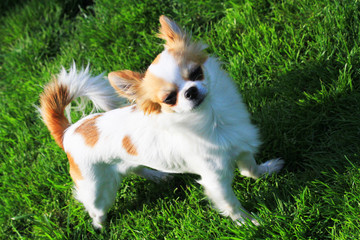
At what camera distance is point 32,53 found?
4531 millimetres

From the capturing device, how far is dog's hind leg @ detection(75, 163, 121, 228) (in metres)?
2.57

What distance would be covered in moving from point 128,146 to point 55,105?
732mm

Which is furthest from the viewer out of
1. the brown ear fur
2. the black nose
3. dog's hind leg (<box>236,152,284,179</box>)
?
dog's hind leg (<box>236,152,284,179</box>)

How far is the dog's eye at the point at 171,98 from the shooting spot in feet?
6.35

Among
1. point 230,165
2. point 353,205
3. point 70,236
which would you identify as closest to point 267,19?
point 230,165

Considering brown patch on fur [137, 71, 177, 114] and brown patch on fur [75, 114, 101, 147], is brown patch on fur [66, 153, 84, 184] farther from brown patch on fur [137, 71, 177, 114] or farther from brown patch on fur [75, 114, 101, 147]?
brown patch on fur [137, 71, 177, 114]

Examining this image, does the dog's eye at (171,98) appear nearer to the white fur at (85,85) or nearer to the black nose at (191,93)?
the black nose at (191,93)

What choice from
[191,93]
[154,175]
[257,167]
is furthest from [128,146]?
[257,167]

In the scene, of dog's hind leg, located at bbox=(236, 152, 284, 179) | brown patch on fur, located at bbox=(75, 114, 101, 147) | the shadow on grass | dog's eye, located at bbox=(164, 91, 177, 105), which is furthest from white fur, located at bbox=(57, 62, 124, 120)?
the shadow on grass

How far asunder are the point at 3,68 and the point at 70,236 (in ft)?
9.12

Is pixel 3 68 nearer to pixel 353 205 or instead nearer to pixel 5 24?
pixel 5 24

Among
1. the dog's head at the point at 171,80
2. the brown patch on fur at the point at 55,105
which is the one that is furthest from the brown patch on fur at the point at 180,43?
the brown patch on fur at the point at 55,105

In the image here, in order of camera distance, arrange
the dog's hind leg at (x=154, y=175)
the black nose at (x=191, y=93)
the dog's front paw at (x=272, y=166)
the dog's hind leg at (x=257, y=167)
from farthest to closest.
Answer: the dog's hind leg at (x=154, y=175) → the dog's front paw at (x=272, y=166) → the dog's hind leg at (x=257, y=167) → the black nose at (x=191, y=93)

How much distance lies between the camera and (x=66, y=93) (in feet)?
8.64
